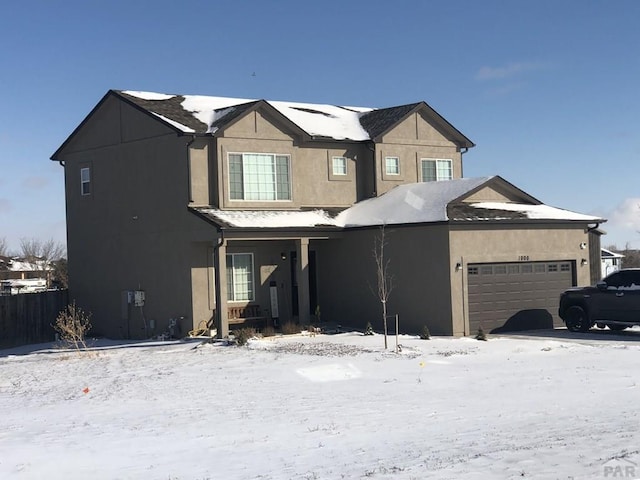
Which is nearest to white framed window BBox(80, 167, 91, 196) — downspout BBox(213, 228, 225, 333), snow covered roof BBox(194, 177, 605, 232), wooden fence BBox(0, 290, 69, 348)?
wooden fence BBox(0, 290, 69, 348)

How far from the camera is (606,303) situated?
22.6 m

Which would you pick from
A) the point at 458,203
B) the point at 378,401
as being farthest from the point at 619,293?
the point at 378,401

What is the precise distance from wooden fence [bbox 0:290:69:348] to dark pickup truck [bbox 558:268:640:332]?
1760cm

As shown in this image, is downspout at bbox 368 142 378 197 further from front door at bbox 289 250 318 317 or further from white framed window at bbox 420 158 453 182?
front door at bbox 289 250 318 317

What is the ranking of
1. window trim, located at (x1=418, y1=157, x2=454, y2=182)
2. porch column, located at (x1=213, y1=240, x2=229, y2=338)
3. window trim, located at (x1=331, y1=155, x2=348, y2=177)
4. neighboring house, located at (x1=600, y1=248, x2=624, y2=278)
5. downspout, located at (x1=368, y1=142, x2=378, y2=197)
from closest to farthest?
porch column, located at (x1=213, y1=240, x2=229, y2=338) < window trim, located at (x1=331, y1=155, x2=348, y2=177) < downspout, located at (x1=368, y1=142, x2=378, y2=197) < window trim, located at (x1=418, y1=157, x2=454, y2=182) < neighboring house, located at (x1=600, y1=248, x2=624, y2=278)

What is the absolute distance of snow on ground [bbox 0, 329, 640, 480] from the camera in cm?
920

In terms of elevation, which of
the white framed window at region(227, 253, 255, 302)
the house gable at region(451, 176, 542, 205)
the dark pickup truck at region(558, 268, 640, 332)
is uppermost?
the house gable at region(451, 176, 542, 205)

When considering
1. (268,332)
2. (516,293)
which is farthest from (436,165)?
(268,332)

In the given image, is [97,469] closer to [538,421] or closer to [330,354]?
[538,421]

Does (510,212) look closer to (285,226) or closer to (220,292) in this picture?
(285,226)

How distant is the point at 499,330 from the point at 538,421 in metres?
12.6

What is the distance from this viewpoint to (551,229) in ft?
80.8

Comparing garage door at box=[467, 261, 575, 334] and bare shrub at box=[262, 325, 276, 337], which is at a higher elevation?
garage door at box=[467, 261, 575, 334]

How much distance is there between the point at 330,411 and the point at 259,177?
13816 mm
